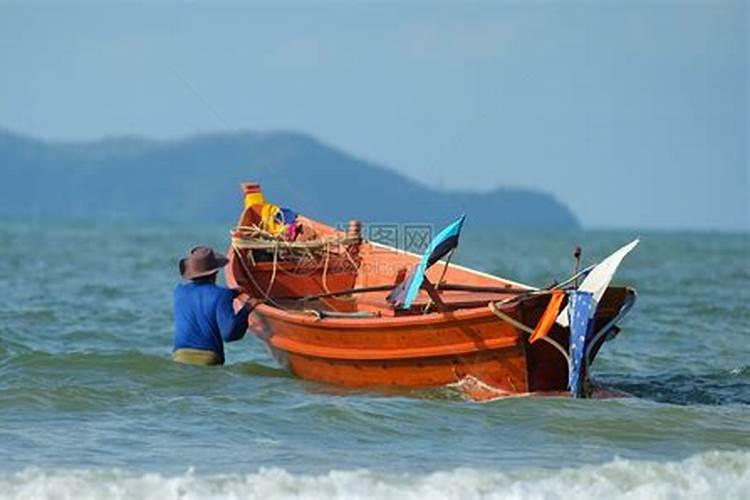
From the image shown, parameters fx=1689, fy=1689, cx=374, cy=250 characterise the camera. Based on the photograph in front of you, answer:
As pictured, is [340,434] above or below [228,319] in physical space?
below

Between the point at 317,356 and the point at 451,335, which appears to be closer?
the point at 451,335

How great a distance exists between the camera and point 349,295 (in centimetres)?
1595

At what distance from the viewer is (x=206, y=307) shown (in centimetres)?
1445

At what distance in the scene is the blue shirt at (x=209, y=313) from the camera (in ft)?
47.3

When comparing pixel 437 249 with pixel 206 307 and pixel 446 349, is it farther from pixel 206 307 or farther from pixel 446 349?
pixel 206 307

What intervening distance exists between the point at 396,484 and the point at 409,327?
2.62 meters

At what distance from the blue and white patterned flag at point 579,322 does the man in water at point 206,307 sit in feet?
10.5

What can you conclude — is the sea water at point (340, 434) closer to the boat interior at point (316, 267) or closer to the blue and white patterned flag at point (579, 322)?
the blue and white patterned flag at point (579, 322)

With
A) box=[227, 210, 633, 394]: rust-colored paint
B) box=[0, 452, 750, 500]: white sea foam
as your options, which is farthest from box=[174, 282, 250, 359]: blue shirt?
box=[0, 452, 750, 500]: white sea foam

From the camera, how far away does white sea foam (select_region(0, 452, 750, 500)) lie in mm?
10398

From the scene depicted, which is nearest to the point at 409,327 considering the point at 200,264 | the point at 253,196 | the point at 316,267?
the point at 200,264

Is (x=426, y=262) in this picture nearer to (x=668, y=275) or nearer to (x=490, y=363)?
(x=490, y=363)

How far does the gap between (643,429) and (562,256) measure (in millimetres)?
45589

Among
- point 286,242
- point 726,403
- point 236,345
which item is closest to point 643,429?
point 726,403
